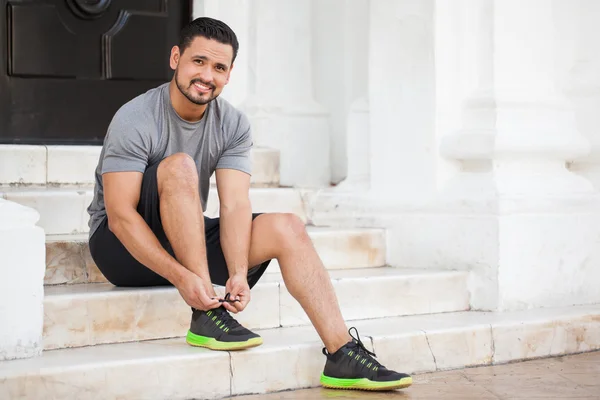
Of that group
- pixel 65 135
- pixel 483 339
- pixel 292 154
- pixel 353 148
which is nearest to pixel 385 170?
pixel 353 148

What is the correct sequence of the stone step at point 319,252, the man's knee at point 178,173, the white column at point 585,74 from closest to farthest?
the man's knee at point 178,173 → the stone step at point 319,252 → the white column at point 585,74

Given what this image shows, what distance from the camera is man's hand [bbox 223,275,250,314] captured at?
3.77 m

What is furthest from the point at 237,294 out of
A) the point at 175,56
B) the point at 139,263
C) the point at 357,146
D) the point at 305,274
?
the point at 357,146

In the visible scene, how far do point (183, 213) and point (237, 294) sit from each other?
36cm

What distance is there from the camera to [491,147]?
4.97m

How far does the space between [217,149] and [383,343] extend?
39.9 inches

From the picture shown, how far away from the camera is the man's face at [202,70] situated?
388 cm

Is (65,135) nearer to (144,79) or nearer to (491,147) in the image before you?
(144,79)

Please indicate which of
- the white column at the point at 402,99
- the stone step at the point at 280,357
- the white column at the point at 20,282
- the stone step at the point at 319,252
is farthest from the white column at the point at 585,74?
the white column at the point at 20,282

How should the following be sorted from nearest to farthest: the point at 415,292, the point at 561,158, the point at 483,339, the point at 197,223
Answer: the point at 197,223 → the point at 483,339 → the point at 415,292 → the point at 561,158

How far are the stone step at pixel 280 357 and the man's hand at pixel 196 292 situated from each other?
18cm

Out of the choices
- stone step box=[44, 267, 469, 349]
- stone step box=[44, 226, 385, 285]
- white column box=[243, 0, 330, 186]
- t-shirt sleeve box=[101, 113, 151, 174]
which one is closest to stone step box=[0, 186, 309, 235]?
stone step box=[44, 226, 385, 285]

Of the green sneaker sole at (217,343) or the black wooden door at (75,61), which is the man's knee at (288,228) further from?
the black wooden door at (75,61)

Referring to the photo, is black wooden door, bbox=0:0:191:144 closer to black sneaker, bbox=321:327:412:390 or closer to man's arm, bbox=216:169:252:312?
man's arm, bbox=216:169:252:312
